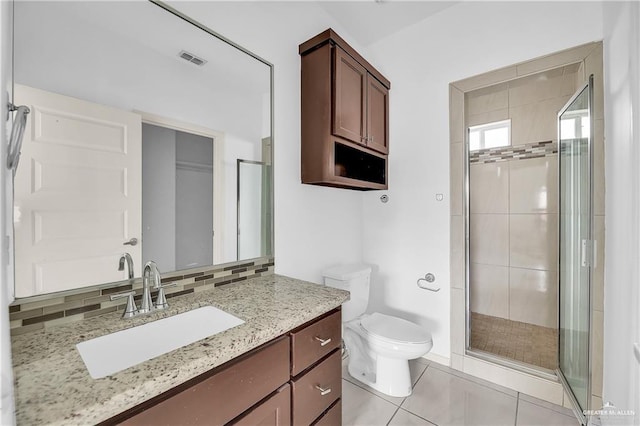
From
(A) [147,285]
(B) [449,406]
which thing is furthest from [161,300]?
(B) [449,406]

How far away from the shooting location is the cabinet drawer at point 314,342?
3.29 ft

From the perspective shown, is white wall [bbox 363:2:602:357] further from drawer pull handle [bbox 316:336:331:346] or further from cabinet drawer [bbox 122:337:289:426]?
cabinet drawer [bbox 122:337:289:426]

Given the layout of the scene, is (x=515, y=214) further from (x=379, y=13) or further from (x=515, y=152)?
(x=379, y=13)

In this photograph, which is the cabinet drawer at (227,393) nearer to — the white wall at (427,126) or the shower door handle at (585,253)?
the white wall at (427,126)

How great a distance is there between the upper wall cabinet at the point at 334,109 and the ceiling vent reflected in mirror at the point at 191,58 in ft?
2.30

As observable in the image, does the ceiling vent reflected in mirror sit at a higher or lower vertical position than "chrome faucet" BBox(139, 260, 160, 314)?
higher

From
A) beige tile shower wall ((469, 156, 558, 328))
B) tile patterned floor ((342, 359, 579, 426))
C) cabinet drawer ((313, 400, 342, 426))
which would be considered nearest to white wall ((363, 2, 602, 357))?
tile patterned floor ((342, 359, 579, 426))

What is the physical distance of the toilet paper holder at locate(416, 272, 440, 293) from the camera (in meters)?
2.13

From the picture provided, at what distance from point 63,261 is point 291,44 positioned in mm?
1745

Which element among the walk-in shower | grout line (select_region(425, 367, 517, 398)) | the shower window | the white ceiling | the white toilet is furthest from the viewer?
the shower window

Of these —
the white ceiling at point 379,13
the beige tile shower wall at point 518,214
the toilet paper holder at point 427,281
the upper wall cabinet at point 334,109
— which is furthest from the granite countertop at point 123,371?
the beige tile shower wall at point 518,214

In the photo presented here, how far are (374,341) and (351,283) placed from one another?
41cm

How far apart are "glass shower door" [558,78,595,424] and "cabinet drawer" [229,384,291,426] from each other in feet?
5.80

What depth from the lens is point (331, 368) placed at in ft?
3.89
